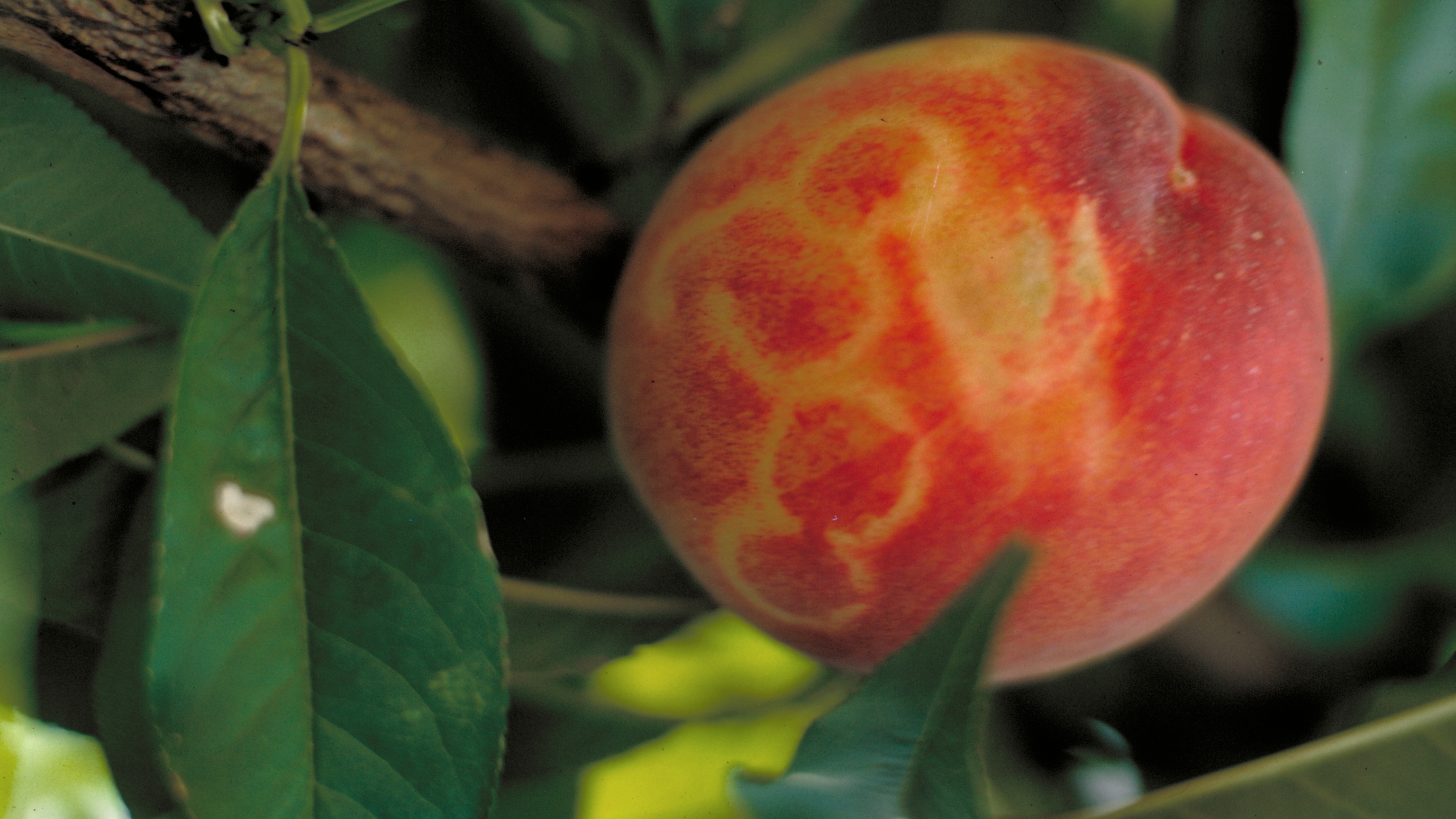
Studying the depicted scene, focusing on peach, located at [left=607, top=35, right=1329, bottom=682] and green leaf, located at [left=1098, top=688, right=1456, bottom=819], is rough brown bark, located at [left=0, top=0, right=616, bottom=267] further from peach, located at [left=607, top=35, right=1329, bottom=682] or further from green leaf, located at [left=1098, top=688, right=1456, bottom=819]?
green leaf, located at [left=1098, top=688, right=1456, bottom=819]

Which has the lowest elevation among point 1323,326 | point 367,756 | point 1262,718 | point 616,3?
point 1262,718

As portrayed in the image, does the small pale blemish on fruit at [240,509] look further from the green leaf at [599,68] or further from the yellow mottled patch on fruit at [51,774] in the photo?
the green leaf at [599,68]

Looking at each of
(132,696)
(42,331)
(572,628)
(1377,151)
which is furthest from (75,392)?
(1377,151)

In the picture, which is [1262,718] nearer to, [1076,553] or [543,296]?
[1076,553]

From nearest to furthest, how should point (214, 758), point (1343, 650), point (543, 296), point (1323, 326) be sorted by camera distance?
point (214, 758), point (1323, 326), point (543, 296), point (1343, 650)

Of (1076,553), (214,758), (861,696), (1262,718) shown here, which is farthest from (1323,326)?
(214,758)

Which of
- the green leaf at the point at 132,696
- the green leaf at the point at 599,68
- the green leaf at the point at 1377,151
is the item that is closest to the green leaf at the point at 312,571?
the green leaf at the point at 132,696

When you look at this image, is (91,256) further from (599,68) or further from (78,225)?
(599,68)
